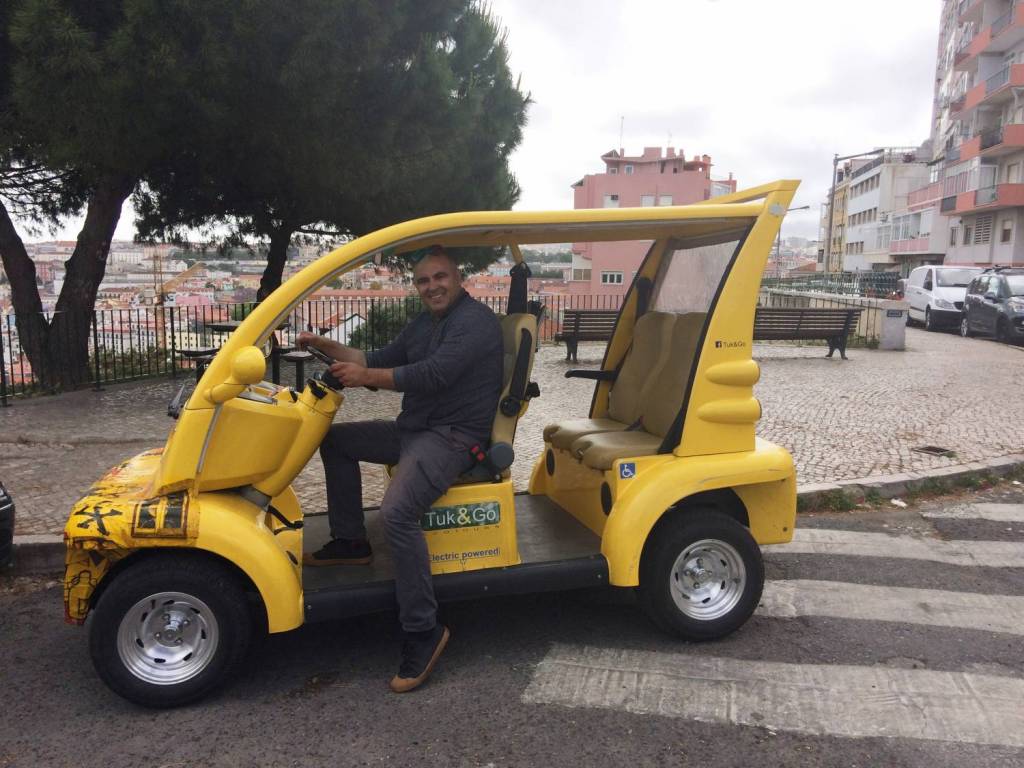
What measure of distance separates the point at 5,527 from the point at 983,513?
6487 millimetres

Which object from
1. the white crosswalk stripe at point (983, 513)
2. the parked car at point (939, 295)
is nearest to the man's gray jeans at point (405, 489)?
the white crosswalk stripe at point (983, 513)

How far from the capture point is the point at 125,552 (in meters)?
3.17

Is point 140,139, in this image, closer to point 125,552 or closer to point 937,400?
point 125,552

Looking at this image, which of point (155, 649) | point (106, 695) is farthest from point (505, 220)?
point (106, 695)

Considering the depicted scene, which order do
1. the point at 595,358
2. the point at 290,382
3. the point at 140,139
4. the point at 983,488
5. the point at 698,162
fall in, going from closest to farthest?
the point at 983,488
the point at 140,139
the point at 290,382
the point at 595,358
the point at 698,162

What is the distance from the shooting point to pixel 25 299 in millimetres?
11258

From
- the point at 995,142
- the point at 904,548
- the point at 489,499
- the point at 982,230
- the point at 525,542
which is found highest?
the point at 995,142

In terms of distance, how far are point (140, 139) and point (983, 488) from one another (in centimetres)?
862

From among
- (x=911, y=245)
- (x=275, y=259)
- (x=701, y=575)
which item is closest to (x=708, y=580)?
(x=701, y=575)

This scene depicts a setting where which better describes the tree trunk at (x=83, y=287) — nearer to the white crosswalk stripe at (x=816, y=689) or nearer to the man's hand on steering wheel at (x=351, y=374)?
the man's hand on steering wheel at (x=351, y=374)

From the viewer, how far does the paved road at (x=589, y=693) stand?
9.70 feet

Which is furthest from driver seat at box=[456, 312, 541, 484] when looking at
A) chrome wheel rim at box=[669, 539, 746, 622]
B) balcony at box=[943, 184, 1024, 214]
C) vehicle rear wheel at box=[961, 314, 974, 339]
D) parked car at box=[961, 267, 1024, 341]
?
balcony at box=[943, 184, 1024, 214]

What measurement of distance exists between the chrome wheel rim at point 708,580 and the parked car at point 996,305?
17555 millimetres

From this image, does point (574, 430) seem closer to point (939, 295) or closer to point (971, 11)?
point (939, 295)
